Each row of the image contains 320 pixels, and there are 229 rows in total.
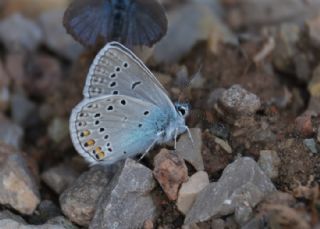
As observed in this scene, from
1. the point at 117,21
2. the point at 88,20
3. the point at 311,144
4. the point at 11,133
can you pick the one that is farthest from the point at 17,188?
the point at 311,144

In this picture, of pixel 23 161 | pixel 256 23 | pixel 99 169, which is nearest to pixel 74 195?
pixel 99 169

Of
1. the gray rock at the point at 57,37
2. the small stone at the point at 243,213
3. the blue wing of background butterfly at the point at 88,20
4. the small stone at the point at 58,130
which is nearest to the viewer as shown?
the small stone at the point at 243,213

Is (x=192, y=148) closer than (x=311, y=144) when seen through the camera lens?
No

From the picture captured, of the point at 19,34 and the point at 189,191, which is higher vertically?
the point at 19,34

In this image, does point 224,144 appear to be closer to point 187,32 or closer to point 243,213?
point 243,213

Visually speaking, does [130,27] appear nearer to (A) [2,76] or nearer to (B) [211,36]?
(B) [211,36]

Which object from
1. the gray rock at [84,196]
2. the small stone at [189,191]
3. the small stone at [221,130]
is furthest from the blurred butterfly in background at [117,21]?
the small stone at [189,191]

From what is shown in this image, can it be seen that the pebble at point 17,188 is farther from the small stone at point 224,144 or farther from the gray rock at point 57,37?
the gray rock at point 57,37
